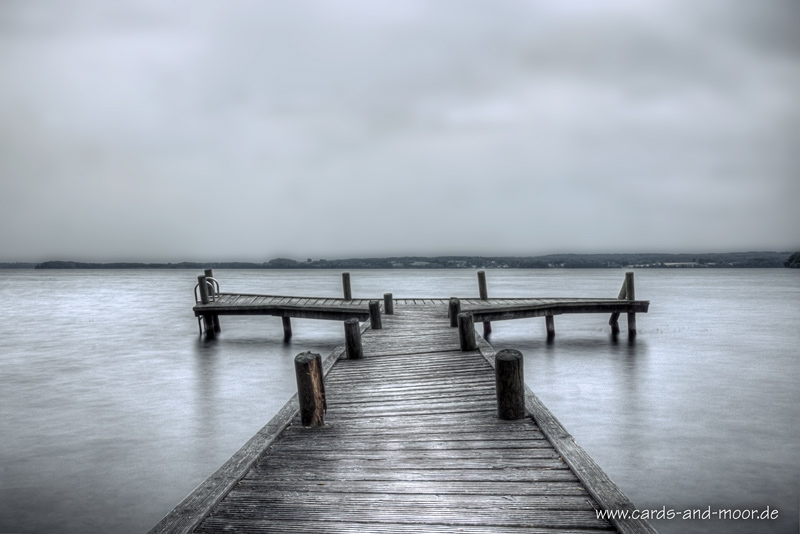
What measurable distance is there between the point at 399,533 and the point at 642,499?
19.0 ft

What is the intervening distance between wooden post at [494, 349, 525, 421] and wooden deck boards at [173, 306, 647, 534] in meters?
0.14

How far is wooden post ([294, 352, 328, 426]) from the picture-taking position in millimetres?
6133

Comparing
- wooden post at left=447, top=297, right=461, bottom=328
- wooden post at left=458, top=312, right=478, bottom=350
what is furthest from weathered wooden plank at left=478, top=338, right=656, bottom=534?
wooden post at left=447, top=297, right=461, bottom=328

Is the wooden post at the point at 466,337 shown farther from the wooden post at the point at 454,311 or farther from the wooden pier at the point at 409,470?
the wooden post at the point at 454,311

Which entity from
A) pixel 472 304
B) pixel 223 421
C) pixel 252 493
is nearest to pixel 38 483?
pixel 223 421

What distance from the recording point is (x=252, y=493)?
447cm

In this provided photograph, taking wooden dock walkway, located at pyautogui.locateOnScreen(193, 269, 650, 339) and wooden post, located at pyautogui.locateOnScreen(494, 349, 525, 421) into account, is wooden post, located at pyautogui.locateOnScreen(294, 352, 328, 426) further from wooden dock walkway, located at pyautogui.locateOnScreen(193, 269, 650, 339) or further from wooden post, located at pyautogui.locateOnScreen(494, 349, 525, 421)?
wooden dock walkway, located at pyautogui.locateOnScreen(193, 269, 650, 339)

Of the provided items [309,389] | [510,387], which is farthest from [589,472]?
[309,389]

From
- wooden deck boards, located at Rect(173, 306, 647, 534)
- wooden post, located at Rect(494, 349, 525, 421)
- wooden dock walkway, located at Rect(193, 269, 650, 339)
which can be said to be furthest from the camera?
wooden dock walkway, located at Rect(193, 269, 650, 339)

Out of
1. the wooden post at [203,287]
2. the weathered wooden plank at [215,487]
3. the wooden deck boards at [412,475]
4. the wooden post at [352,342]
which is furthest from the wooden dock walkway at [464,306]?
the weathered wooden plank at [215,487]

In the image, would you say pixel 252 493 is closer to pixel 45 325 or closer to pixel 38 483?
pixel 38 483

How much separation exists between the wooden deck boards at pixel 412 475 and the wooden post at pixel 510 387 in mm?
136

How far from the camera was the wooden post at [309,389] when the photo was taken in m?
6.13

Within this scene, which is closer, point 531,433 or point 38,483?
point 531,433
